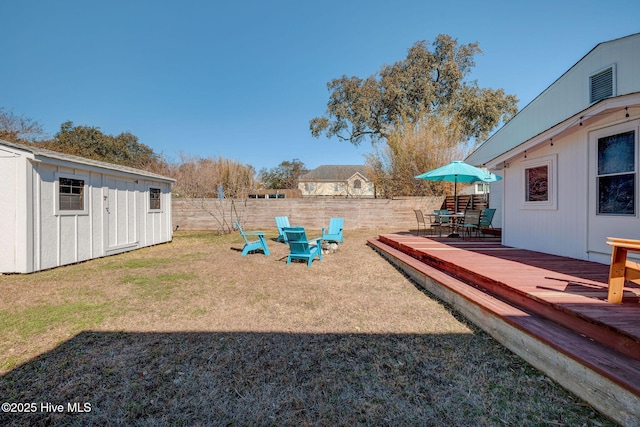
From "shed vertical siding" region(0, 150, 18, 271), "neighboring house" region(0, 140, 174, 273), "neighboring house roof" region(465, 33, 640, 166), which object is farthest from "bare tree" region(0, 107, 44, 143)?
"neighboring house roof" region(465, 33, 640, 166)

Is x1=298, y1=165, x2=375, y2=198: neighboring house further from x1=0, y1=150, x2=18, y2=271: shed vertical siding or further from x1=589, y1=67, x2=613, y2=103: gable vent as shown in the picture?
x1=0, y1=150, x2=18, y2=271: shed vertical siding

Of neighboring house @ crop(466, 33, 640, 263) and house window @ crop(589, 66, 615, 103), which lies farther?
house window @ crop(589, 66, 615, 103)

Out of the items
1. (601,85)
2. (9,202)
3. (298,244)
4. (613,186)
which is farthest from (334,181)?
(613,186)

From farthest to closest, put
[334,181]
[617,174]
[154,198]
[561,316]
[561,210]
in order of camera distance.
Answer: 1. [334,181]
2. [154,198]
3. [561,210]
4. [617,174]
5. [561,316]

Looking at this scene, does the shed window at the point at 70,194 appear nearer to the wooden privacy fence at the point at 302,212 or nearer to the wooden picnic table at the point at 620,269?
the wooden privacy fence at the point at 302,212

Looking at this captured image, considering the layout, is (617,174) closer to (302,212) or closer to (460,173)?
(460,173)

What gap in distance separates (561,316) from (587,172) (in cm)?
323

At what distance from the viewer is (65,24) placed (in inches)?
413

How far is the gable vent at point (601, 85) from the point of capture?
720cm

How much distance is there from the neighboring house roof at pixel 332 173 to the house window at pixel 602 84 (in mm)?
33255

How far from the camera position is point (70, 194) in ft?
21.6

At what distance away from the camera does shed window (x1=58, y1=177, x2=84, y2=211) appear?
635 centimetres

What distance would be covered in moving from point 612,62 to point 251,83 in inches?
637

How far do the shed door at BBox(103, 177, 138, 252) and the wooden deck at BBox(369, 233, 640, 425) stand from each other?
27.0ft
